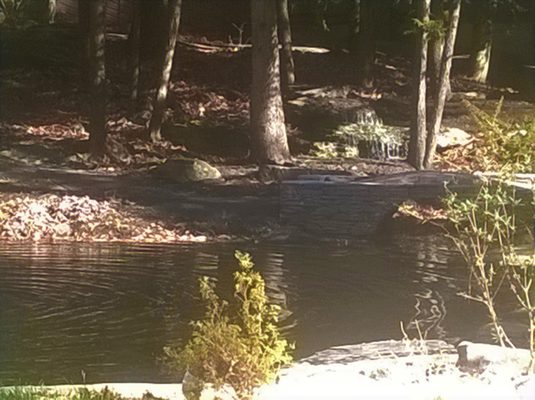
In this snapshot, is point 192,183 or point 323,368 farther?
point 192,183

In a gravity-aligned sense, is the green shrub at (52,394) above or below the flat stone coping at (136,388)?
Answer: above

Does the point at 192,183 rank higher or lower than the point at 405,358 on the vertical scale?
higher

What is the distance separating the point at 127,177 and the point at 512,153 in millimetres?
1542

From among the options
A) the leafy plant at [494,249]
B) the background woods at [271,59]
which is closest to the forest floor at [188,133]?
the background woods at [271,59]

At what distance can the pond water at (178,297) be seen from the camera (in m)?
3.98

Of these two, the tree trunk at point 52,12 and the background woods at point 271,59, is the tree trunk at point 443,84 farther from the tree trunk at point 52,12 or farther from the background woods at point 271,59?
the tree trunk at point 52,12

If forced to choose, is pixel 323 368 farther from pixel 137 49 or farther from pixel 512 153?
pixel 137 49

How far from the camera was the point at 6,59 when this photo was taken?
4316 millimetres

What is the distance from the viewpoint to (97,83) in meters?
4.21

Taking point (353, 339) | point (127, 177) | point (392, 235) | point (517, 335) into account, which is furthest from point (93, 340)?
point (517, 335)

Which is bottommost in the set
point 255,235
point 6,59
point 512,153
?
point 255,235

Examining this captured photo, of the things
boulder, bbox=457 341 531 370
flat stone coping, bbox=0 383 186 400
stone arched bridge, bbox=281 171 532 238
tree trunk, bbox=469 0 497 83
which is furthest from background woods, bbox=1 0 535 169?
flat stone coping, bbox=0 383 186 400

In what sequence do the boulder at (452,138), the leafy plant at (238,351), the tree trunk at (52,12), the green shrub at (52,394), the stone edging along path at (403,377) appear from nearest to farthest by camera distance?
the leafy plant at (238,351) < the green shrub at (52,394) < the stone edging along path at (403,377) < the boulder at (452,138) < the tree trunk at (52,12)

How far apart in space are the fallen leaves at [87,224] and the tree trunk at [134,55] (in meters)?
0.42
